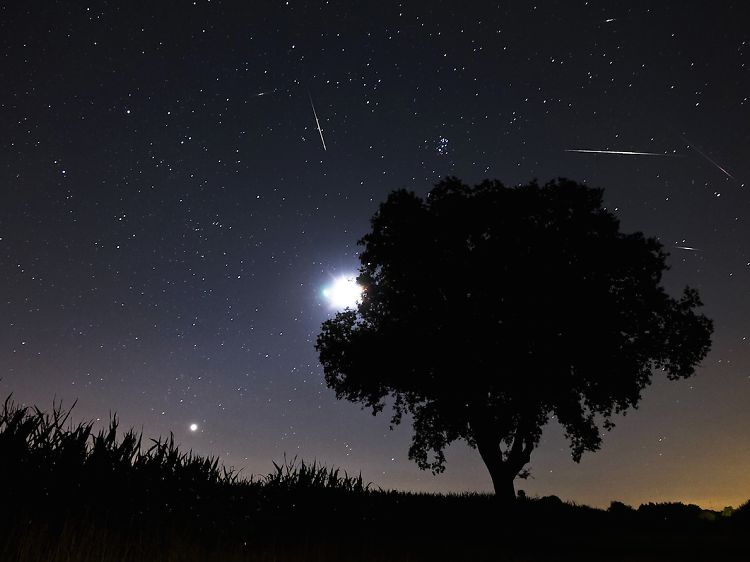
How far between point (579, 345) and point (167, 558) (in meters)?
18.8

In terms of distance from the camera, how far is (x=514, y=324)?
70.0 ft

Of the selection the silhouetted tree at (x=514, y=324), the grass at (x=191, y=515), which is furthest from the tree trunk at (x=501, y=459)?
the grass at (x=191, y=515)

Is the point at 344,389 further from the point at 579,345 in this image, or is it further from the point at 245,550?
the point at 245,550

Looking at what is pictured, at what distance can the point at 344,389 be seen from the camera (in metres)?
24.0

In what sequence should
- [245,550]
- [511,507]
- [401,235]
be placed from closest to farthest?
[245,550] → [511,507] → [401,235]

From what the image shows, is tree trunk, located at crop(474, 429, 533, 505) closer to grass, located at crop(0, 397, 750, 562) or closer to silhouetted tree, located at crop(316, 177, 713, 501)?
silhouetted tree, located at crop(316, 177, 713, 501)

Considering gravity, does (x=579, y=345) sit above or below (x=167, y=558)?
above

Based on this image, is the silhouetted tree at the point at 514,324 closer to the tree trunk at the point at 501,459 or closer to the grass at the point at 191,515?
the tree trunk at the point at 501,459

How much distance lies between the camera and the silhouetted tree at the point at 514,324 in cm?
2127


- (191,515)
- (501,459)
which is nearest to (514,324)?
(501,459)

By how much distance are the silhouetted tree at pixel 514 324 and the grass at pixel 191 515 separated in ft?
22.9

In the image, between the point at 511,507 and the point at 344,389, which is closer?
the point at 511,507

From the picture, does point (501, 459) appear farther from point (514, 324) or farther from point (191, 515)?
point (191, 515)

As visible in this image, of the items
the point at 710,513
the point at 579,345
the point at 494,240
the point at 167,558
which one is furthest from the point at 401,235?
the point at 710,513
